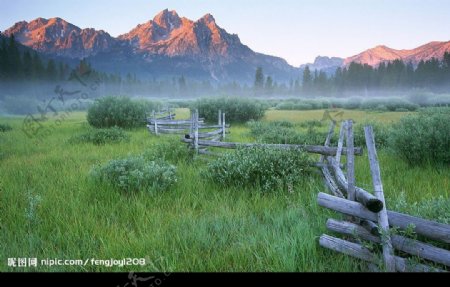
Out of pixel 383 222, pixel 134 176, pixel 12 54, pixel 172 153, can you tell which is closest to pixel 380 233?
pixel 383 222

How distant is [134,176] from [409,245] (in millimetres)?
4385

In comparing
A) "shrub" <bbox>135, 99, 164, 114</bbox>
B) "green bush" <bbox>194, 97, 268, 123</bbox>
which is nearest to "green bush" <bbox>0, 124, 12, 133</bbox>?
"shrub" <bbox>135, 99, 164, 114</bbox>

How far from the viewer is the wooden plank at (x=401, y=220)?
7.95 ft

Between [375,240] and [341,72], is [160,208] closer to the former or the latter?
[375,240]

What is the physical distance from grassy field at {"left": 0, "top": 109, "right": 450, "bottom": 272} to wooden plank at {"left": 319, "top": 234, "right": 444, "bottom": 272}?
103 mm

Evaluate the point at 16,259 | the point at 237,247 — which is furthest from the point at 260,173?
the point at 16,259

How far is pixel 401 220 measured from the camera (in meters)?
2.62

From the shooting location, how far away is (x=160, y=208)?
14.4 feet

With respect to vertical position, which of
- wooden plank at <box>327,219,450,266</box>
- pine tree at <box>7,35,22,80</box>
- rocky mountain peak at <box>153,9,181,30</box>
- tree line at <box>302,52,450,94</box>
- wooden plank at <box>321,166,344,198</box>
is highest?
tree line at <box>302,52,450,94</box>

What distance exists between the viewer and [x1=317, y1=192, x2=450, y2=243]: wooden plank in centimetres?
242

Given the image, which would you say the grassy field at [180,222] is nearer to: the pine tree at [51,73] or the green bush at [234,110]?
the green bush at [234,110]

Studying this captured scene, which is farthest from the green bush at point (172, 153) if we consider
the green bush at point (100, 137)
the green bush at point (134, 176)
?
the green bush at point (100, 137)

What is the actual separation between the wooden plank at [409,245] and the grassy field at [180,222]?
0.29 metres

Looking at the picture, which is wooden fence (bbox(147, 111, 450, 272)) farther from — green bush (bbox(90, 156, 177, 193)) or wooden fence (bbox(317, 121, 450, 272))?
green bush (bbox(90, 156, 177, 193))
